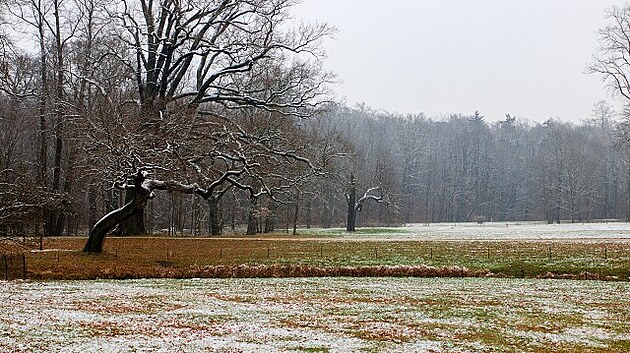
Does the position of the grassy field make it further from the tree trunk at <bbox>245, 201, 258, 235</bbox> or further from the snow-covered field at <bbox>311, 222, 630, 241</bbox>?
the tree trunk at <bbox>245, 201, 258, 235</bbox>

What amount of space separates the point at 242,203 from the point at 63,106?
3163 centimetres

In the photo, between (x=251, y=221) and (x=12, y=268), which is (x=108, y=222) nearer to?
(x=12, y=268)

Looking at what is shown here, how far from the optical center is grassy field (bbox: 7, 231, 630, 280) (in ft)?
92.7

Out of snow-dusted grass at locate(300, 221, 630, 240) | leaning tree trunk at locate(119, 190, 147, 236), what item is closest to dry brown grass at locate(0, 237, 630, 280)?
leaning tree trunk at locate(119, 190, 147, 236)

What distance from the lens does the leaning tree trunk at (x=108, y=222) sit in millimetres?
31984

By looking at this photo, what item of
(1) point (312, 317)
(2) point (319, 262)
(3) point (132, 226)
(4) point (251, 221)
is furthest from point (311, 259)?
(4) point (251, 221)

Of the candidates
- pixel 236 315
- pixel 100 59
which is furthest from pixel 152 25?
pixel 236 315

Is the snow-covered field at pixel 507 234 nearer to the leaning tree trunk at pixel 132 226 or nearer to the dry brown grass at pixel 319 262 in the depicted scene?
the dry brown grass at pixel 319 262

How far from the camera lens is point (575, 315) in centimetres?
1706

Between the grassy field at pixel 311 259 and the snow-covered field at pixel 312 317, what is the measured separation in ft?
11.0

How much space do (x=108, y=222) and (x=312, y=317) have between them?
19.1 metres

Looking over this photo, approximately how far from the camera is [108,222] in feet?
107

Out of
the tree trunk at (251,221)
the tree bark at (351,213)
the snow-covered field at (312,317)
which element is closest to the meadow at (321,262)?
the snow-covered field at (312,317)

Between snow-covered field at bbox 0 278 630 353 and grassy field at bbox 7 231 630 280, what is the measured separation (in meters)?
3.36
